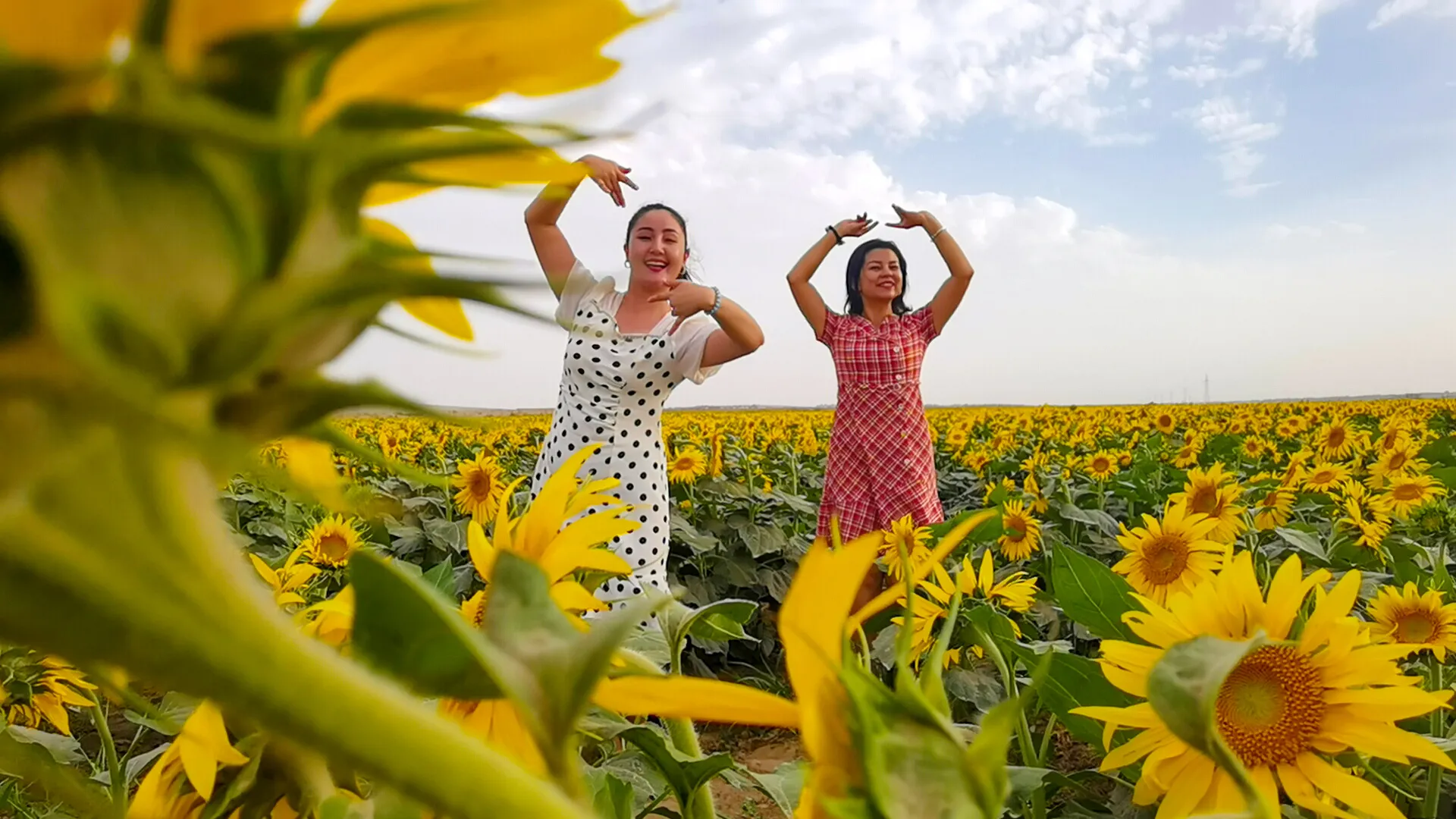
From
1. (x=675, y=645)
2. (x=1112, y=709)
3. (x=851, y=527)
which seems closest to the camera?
(x=675, y=645)

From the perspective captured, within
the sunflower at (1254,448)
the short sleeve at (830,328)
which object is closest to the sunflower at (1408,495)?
the short sleeve at (830,328)

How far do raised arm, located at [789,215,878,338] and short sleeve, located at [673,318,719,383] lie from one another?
1.42 m

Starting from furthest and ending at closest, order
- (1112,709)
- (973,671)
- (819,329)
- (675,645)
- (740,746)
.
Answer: (819,329) → (740,746) → (973,671) → (1112,709) → (675,645)

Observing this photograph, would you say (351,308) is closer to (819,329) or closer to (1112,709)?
(1112,709)

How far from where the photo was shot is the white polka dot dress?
2.79 m

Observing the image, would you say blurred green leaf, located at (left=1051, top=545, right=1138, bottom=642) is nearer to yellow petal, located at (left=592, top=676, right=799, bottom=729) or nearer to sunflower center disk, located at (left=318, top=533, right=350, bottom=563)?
yellow petal, located at (left=592, top=676, right=799, bottom=729)

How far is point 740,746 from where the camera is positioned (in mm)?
3328

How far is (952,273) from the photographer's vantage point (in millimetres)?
4055

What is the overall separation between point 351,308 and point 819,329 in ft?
13.4

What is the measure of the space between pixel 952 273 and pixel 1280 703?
3397 millimetres

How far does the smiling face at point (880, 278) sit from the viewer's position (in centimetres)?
419

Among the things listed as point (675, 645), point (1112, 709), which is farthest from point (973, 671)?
point (675, 645)

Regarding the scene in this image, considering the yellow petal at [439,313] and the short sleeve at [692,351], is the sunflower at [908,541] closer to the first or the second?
the short sleeve at [692,351]

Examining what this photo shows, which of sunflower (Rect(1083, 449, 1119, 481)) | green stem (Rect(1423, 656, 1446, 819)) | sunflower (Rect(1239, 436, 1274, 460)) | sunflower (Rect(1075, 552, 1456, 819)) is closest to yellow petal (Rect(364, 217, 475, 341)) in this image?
sunflower (Rect(1075, 552, 1456, 819))
